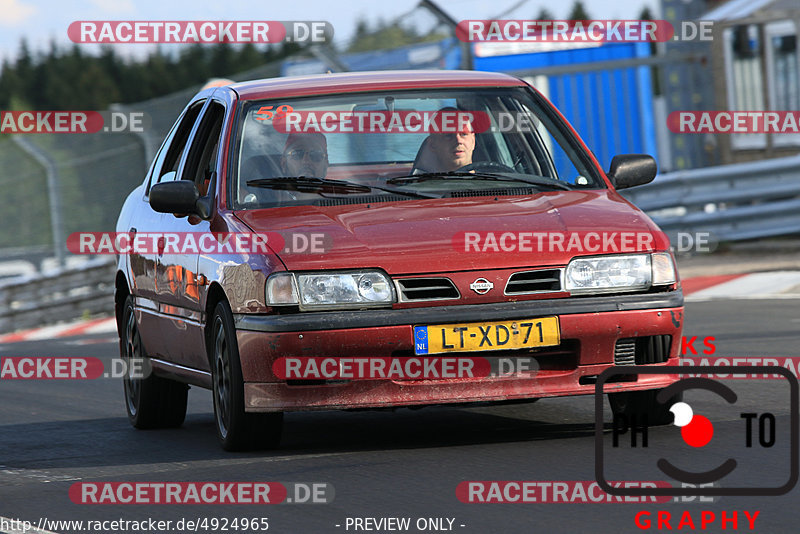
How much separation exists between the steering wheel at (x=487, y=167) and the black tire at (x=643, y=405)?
1.28 meters

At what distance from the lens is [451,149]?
7.89m

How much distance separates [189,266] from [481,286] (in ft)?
5.54

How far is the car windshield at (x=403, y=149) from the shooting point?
294 inches

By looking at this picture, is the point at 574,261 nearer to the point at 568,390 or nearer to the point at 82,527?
the point at 568,390

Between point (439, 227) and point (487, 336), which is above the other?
point (439, 227)

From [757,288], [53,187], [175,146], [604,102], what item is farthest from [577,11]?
[175,146]

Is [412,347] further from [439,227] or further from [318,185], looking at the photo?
[318,185]

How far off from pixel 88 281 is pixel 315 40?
4.10 m

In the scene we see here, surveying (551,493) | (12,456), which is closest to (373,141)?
(12,456)

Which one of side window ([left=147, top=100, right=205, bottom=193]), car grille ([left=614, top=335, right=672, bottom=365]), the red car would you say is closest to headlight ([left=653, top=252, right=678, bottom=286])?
the red car

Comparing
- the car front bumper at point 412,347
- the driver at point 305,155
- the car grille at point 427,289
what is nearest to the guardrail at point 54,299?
the driver at point 305,155

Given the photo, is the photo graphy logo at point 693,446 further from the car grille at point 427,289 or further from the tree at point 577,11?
the tree at point 577,11

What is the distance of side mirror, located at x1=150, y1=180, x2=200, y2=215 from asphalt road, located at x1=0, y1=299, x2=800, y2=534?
3.70ft

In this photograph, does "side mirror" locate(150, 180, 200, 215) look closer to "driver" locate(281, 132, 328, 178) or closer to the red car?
the red car
